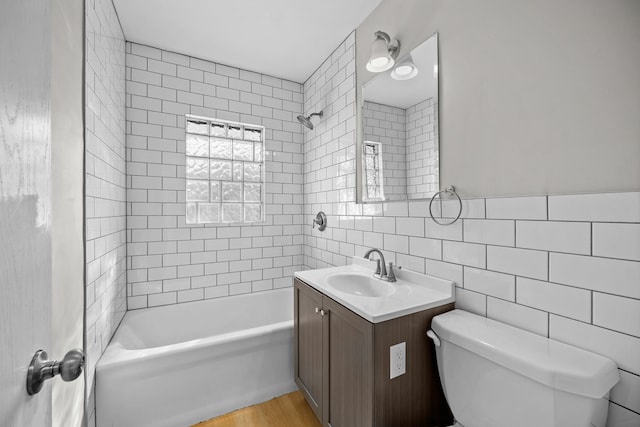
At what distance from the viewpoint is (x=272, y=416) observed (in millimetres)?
1685

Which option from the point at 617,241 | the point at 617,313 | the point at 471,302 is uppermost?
the point at 617,241

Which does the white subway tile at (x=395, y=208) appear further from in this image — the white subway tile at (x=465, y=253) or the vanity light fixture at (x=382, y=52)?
the vanity light fixture at (x=382, y=52)

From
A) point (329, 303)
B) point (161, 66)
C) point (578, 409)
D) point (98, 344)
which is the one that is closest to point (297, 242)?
point (329, 303)

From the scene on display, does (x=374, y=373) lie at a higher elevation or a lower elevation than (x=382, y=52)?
lower

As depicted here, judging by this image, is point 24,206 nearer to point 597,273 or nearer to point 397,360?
point 397,360

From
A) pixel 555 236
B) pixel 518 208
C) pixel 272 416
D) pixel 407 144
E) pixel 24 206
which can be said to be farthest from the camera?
pixel 272 416

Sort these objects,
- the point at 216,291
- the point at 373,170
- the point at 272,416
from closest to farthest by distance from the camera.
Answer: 1. the point at 272,416
2. the point at 373,170
3. the point at 216,291

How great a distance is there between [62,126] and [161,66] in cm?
158

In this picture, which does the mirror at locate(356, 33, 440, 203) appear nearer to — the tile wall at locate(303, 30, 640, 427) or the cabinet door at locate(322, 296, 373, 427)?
the tile wall at locate(303, 30, 640, 427)

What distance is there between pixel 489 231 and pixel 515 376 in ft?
1.76

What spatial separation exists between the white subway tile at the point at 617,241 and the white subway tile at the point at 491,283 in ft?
0.97

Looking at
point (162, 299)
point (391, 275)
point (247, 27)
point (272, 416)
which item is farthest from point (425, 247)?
point (162, 299)

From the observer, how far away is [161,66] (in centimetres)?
226

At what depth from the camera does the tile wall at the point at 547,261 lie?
807 mm
